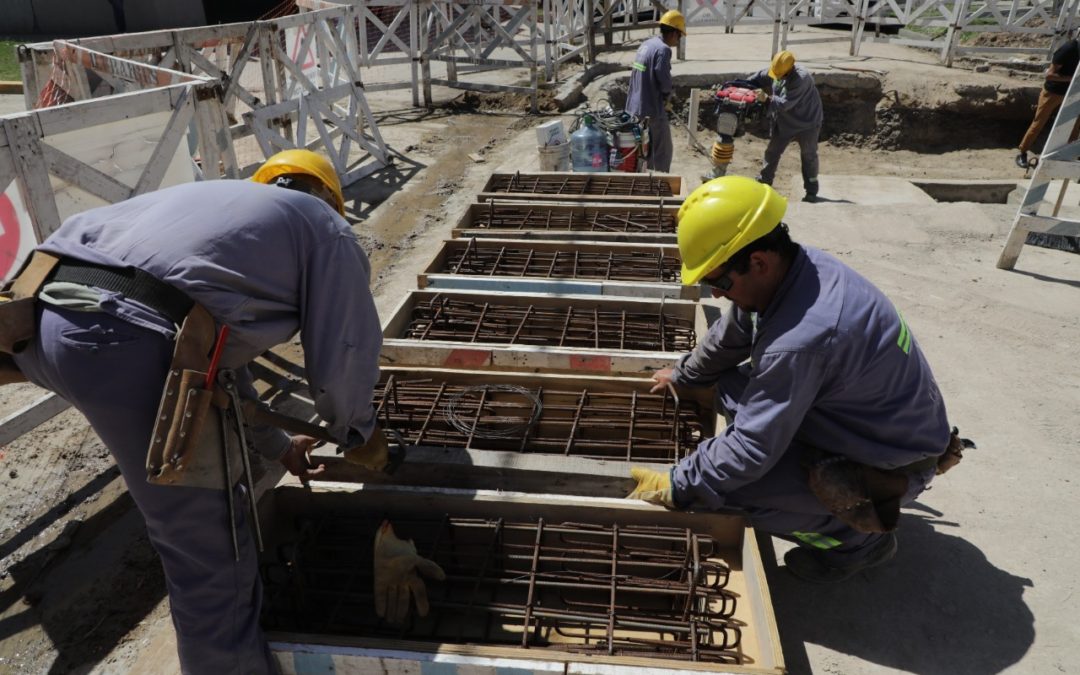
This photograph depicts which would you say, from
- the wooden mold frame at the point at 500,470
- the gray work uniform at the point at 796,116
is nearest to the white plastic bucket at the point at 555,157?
the gray work uniform at the point at 796,116

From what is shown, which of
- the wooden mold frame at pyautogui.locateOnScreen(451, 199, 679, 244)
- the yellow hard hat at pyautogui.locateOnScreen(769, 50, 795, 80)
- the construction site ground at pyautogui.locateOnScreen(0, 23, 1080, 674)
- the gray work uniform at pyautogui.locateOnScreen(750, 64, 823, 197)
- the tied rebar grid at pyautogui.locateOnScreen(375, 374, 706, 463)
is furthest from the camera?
the gray work uniform at pyautogui.locateOnScreen(750, 64, 823, 197)

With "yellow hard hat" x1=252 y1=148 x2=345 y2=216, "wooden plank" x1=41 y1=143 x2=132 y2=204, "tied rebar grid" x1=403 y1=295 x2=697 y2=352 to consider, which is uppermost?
"yellow hard hat" x1=252 y1=148 x2=345 y2=216

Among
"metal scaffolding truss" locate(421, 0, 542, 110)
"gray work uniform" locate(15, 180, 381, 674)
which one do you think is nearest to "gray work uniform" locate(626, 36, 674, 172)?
"metal scaffolding truss" locate(421, 0, 542, 110)

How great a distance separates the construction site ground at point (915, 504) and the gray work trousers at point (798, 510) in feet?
0.63

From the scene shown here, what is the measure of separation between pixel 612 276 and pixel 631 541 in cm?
254

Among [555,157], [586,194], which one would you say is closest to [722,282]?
[586,194]

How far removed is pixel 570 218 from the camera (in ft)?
19.6

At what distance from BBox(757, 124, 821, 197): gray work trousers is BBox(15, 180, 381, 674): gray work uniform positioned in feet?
24.6

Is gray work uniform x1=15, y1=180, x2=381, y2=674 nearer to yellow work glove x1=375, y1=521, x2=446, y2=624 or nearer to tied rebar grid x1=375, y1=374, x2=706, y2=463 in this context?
yellow work glove x1=375, y1=521, x2=446, y2=624

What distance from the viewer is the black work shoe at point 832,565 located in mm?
2982

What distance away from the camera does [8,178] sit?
12.7ft

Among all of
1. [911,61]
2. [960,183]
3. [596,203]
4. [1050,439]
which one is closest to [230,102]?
[596,203]

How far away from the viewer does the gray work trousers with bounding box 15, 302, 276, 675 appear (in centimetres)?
203

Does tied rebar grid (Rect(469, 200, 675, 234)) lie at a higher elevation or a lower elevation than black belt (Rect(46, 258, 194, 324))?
lower
